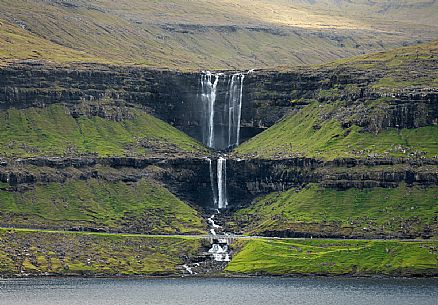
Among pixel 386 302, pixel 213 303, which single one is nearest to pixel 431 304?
pixel 386 302

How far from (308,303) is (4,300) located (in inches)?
1975

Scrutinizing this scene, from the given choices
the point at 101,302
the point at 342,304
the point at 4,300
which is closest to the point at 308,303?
the point at 342,304

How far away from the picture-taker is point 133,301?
7859 inches

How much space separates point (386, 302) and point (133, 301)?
138ft

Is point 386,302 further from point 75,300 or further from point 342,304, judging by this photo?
point 75,300

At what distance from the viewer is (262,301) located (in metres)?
200

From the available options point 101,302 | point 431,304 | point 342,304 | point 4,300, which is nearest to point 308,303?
point 342,304

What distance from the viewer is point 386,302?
7781 inches

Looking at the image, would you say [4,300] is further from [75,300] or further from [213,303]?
[213,303]

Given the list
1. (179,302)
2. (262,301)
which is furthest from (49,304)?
(262,301)

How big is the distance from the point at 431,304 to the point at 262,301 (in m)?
27.9

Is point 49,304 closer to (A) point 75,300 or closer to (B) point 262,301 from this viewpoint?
(A) point 75,300

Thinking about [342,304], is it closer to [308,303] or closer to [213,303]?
[308,303]

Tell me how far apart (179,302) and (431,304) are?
41468 millimetres
